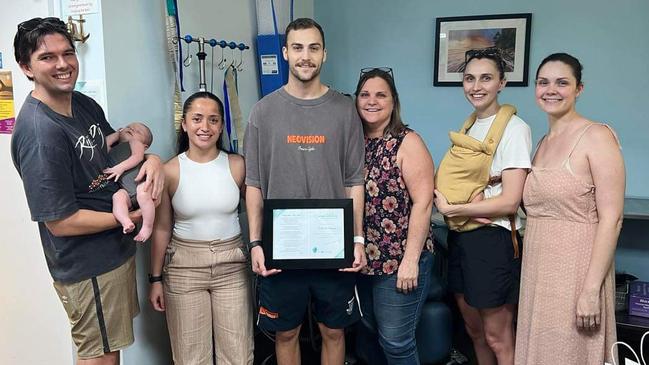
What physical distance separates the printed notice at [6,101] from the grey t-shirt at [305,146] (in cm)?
101

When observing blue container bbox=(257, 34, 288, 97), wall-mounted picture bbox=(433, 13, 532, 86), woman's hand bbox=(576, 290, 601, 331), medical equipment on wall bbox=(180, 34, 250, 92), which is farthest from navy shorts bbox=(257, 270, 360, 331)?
wall-mounted picture bbox=(433, 13, 532, 86)

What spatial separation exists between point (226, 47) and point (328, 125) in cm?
108

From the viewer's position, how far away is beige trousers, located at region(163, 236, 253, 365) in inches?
78.5

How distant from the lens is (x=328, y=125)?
72.1 inches

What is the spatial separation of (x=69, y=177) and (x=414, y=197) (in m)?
1.15

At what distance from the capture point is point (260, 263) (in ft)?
6.13

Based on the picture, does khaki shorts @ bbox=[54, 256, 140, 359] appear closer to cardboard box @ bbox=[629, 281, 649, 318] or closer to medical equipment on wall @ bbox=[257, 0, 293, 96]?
medical equipment on wall @ bbox=[257, 0, 293, 96]

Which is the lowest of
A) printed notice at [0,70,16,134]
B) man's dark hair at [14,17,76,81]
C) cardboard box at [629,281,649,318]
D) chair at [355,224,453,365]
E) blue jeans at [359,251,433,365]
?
chair at [355,224,453,365]

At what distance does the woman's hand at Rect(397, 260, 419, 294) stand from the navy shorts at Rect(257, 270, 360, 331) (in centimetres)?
19

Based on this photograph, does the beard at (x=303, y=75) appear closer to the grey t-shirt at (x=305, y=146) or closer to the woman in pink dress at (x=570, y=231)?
the grey t-shirt at (x=305, y=146)

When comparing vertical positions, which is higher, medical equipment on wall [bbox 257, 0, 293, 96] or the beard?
medical equipment on wall [bbox 257, 0, 293, 96]

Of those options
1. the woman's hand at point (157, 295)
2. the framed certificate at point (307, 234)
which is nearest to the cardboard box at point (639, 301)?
the framed certificate at point (307, 234)

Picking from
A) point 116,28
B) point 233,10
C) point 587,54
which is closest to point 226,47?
point 233,10

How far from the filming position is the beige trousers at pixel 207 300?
199 centimetres
